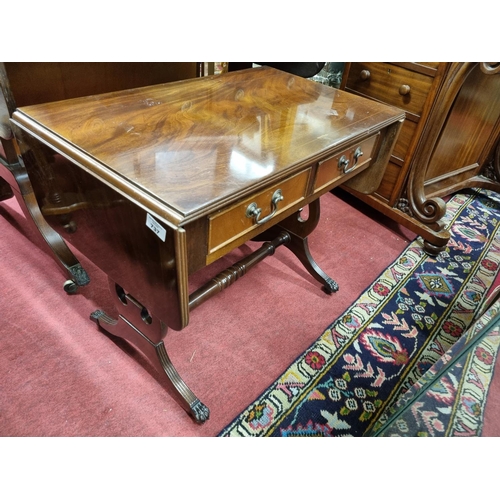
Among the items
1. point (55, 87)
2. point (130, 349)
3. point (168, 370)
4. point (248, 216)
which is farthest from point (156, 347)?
point (55, 87)

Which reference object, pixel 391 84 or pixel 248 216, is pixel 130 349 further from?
pixel 391 84

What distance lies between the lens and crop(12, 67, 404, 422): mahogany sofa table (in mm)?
797

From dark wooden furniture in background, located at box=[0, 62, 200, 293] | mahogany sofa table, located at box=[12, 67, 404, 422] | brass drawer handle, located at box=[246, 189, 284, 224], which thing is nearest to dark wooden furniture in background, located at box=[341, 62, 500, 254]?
mahogany sofa table, located at box=[12, 67, 404, 422]

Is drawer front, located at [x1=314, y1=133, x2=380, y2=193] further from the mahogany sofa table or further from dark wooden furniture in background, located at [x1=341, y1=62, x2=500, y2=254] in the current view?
dark wooden furniture in background, located at [x1=341, y1=62, x2=500, y2=254]

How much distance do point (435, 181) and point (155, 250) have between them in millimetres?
2014

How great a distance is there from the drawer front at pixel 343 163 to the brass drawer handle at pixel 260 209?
18 cm

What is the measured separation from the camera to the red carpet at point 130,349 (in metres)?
1.21

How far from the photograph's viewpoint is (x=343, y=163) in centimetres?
116

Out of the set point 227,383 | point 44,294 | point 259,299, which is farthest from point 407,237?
point 44,294

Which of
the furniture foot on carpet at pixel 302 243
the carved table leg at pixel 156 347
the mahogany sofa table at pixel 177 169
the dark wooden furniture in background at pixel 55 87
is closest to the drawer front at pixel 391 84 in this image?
the mahogany sofa table at pixel 177 169

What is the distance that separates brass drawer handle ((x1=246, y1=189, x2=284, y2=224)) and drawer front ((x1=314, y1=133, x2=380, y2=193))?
0.18m

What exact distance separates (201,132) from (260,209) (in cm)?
27

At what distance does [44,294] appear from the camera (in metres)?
1.56

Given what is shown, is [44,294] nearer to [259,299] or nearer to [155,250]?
[259,299]
